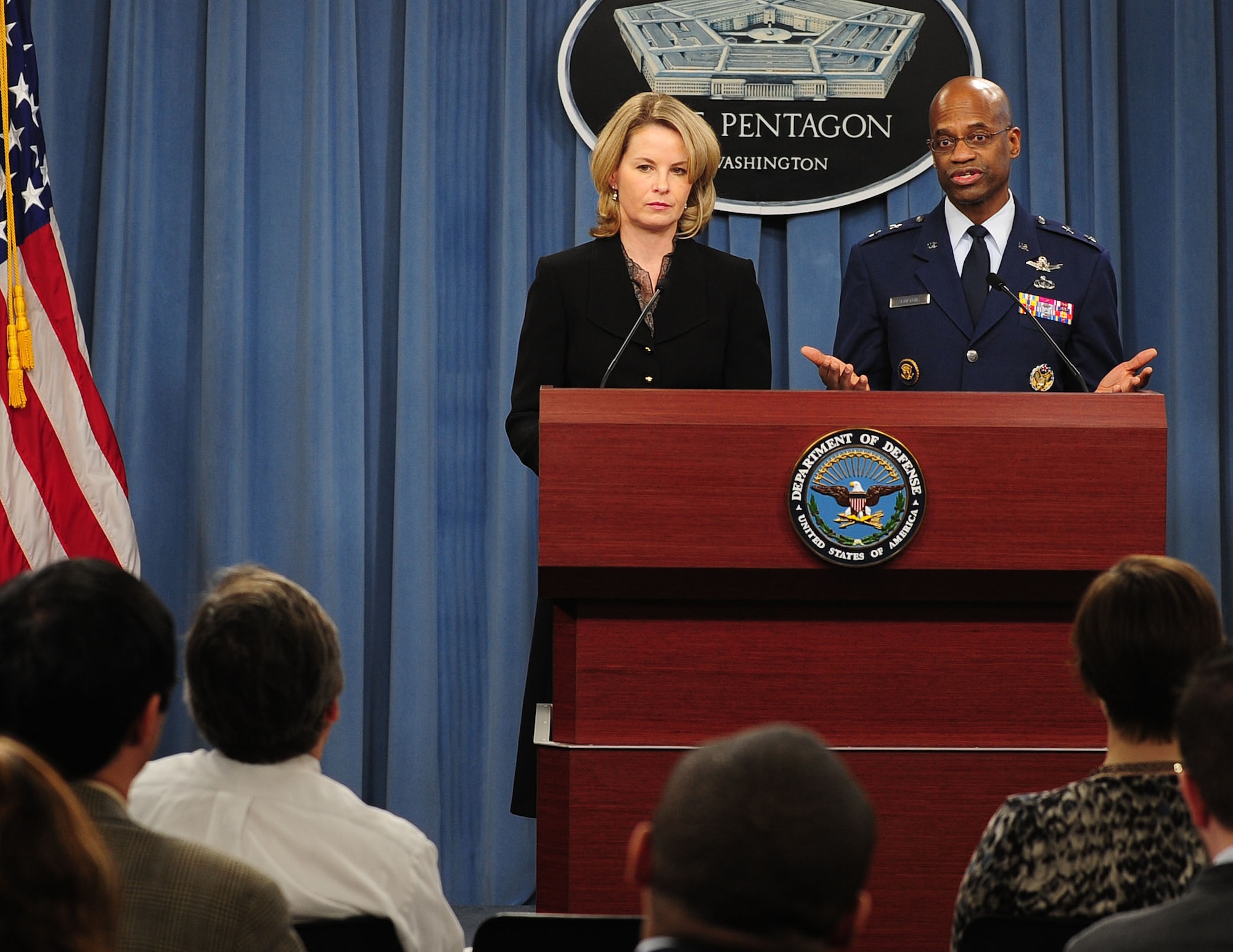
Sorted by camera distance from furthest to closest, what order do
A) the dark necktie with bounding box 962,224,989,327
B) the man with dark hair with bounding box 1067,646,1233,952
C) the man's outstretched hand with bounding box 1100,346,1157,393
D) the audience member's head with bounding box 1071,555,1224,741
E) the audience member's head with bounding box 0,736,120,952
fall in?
the dark necktie with bounding box 962,224,989,327 → the man's outstretched hand with bounding box 1100,346,1157,393 → the audience member's head with bounding box 1071,555,1224,741 → the man with dark hair with bounding box 1067,646,1233,952 → the audience member's head with bounding box 0,736,120,952

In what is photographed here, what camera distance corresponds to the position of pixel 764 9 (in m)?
4.61

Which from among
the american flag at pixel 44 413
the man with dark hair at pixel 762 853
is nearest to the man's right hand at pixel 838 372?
the man with dark hair at pixel 762 853

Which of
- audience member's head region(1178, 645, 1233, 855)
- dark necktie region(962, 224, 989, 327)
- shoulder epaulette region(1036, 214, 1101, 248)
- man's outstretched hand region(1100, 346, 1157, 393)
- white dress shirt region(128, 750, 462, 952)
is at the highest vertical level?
shoulder epaulette region(1036, 214, 1101, 248)

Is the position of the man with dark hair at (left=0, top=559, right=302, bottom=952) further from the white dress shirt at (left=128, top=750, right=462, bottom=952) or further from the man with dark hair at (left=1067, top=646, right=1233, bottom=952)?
the man with dark hair at (left=1067, top=646, right=1233, bottom=952)

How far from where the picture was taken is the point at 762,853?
91 centimetres

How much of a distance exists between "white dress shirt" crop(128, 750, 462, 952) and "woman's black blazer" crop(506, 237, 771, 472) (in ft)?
4.94

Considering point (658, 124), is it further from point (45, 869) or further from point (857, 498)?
point (45, 869)

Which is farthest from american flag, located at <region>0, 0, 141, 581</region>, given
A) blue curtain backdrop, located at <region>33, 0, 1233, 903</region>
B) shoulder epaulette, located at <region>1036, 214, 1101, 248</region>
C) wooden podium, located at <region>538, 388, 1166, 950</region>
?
shoulder epaulette, located at <region>1036, 214, 1101, 248</region>

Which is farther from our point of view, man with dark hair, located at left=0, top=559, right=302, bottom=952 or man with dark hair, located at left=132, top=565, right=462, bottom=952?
man with dark hair, located at left=132, top=565, right=462, bottom=952

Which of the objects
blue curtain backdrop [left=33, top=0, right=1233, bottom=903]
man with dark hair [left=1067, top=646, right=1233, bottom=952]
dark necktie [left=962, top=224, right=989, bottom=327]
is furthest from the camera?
blue curtain backdrop [left=33, top=0, right=1233, bottom=903]

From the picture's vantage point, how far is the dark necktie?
11.0 feet

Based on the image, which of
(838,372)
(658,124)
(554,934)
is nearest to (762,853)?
(554,934)

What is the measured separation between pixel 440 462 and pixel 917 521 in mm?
2463

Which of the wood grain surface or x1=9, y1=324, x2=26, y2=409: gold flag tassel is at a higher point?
x1=9, y1=324, x2=26, y2=409: gold flag tassel
